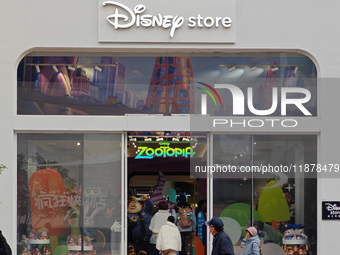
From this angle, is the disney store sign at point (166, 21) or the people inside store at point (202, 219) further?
the people inside store at point (202, 219)

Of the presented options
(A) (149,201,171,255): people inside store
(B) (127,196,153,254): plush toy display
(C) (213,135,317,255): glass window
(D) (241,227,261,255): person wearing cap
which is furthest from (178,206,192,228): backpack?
(D) (241,227,261,255): person wearing cap

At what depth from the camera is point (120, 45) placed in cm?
1423

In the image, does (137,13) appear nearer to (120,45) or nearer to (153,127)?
(120,45)

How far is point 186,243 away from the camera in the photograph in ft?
52.0

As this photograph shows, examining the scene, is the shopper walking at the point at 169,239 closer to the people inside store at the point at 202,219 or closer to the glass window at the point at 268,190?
the glass window at the point at 268,190

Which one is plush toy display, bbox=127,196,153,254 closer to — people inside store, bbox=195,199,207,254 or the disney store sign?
people inside store, bbox=195,199,207,254

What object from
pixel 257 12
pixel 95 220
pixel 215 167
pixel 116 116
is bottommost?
pixel 95 220

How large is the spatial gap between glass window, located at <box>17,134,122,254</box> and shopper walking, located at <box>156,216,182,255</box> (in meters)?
0.93

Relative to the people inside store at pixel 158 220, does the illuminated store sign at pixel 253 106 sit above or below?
above

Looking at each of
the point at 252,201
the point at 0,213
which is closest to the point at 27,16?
the point at 0,213

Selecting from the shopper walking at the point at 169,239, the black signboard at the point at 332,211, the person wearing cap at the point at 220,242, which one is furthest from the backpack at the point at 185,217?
the person wearing cap at the point at 220,242

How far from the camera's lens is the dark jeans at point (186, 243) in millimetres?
15766

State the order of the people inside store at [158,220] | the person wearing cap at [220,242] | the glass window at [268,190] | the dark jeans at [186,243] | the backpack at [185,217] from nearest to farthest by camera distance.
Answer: the person wearing cap at [220,242] < the glass window at [268,190] < the people inside store at [158,220] < the dark jeans at [186,243] < the backpack at [185,217]

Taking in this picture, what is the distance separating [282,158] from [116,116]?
12.3 ft
